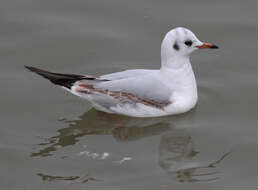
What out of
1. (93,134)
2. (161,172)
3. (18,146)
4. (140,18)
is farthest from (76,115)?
(140,18)

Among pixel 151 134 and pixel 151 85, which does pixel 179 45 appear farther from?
pixel 151 134

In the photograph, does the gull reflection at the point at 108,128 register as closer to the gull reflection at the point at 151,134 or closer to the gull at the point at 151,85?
the gull reflection at the point at 151,134

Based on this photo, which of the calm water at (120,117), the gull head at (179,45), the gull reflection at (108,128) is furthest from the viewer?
the gull head at (179,45)

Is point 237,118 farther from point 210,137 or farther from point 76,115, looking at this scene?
point 76,115

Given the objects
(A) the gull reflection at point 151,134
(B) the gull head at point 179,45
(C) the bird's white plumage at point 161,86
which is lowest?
(A) the gull reflection at point 151,134

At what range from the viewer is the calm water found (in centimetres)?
826

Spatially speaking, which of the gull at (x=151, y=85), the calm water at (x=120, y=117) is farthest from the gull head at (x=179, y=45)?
the calm water at (x=120, y=117)

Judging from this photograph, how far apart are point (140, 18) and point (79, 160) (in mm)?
3857

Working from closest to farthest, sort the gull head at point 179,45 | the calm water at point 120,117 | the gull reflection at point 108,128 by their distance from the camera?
the calm water at point 120,117
the gull reflection at point 108,128
the gull head at point 179,45

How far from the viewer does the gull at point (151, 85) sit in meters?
9.24

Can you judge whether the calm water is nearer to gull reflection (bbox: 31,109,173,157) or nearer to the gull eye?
gull reflection (bbox: 31,109,173,157)

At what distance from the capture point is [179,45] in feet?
30.5

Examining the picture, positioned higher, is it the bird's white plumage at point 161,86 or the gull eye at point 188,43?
the gull eye at point 188,43

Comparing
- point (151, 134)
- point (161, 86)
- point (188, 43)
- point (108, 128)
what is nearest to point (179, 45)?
point (188, 43)
